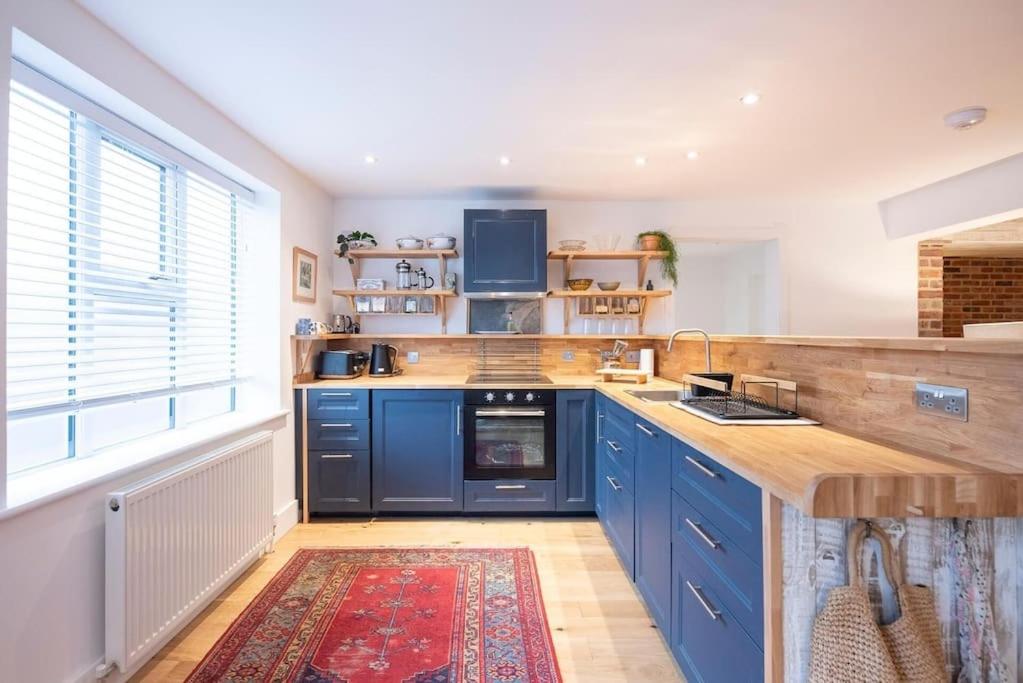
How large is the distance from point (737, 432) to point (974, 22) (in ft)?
5.58

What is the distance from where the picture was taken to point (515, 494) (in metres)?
3.14

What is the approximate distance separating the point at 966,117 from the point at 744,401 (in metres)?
1.92

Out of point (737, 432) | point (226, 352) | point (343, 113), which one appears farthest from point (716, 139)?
point (226, 352)

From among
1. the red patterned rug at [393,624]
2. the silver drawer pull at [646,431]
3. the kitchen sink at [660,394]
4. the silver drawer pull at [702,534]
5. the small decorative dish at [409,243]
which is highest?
the small decorative dish at [409,243]

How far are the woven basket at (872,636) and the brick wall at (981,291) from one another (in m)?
4.97

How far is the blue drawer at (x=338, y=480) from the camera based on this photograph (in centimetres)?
311

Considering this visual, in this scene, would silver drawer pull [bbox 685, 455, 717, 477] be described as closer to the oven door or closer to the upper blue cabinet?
the oven door

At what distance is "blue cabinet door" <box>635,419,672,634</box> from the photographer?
1.80 meters

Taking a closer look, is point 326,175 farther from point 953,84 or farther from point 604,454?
point 953,84

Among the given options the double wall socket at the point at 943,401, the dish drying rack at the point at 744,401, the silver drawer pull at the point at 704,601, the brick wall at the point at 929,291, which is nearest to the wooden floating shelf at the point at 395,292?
the dish drying rack at the point at 744,401

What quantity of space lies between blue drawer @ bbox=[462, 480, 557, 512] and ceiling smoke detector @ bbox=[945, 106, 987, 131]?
297cm

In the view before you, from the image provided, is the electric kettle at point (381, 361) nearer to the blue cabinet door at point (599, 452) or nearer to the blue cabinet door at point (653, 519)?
the blue cabinet door at point (599, 452)

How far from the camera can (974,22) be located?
1.66m

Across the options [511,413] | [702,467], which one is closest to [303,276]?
[511,413]
